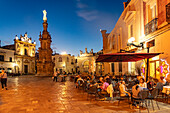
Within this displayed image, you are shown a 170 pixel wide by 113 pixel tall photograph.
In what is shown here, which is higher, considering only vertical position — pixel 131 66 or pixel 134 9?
pixel 134 9

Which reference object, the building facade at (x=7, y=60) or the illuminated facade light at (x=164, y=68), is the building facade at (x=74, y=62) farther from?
the illuminated facade light at (x=164, y=68)

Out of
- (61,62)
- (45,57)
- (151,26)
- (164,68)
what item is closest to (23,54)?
(61,62)

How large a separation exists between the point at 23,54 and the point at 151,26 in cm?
4470

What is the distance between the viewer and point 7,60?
41.5 meters

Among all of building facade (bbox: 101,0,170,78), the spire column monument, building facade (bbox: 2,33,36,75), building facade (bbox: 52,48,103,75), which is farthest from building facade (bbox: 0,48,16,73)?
building facade (bbox: 101,0,170,78)

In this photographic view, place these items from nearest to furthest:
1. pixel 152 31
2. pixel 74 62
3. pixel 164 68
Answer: pixel 164 68 → pixel 152 31 → pixel 74 62

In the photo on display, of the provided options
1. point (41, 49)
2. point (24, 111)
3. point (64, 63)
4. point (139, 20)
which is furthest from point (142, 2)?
point (64, 63)

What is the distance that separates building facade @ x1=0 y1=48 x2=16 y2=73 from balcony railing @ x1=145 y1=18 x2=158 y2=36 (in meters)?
38.5

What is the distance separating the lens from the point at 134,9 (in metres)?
14.3

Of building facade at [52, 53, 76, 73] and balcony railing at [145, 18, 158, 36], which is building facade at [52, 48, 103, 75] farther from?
balcony railing at [145, 18, 158, 36]

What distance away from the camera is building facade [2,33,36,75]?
1784 inches

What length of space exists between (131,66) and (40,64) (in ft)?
78.8

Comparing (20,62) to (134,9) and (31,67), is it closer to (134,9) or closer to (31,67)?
(31,67)

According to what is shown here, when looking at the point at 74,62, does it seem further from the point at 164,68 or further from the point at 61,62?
the point at 164,68
